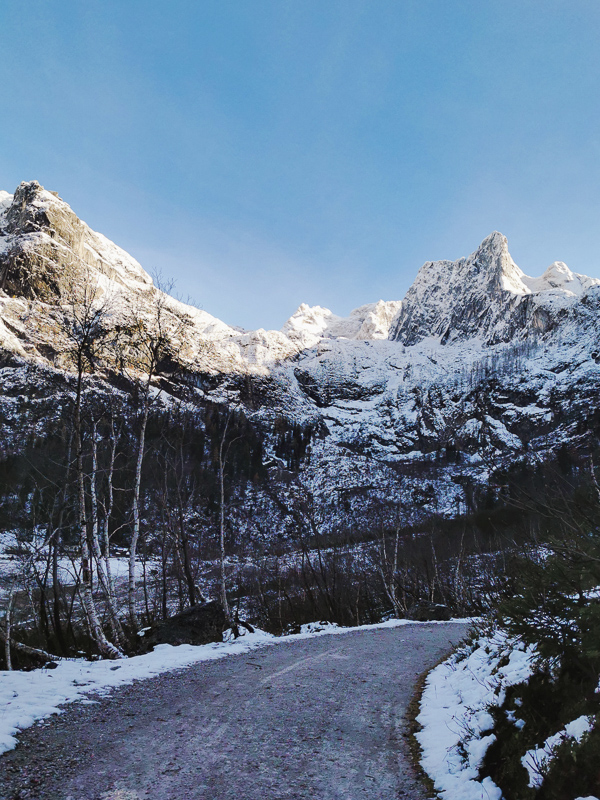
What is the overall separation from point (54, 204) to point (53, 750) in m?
237

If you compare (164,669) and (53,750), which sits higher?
(53,750)

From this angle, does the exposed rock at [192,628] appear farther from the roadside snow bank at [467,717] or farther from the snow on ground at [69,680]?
the roadside snow bank at [467,717]

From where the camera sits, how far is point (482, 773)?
4.36 metres

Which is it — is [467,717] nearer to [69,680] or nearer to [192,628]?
[69,680]

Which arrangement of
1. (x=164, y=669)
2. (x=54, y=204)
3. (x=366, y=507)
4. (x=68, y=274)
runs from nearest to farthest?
(x=164, y=669) < (x=366, y=507) < (x=68, y=274) < (x=54, y=204)

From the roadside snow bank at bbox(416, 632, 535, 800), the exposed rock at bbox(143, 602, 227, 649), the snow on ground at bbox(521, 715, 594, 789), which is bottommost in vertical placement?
the exposed rock at bbox(143, 602, 227, 649)

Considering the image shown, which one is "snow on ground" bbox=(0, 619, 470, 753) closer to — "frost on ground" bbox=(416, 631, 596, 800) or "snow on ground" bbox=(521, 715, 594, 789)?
"frost on ground" bbox=(416, 631, 596, 800)

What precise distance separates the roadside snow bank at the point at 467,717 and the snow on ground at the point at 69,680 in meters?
4.85

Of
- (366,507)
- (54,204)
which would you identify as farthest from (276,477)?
(54,204)

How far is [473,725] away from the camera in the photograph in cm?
552

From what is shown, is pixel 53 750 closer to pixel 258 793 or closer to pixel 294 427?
pixel 258 793

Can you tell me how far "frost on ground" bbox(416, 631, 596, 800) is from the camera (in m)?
3.78

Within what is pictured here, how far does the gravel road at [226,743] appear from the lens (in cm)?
421

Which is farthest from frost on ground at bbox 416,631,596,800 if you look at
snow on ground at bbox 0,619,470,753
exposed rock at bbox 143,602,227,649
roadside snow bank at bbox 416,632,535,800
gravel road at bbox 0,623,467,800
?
exposed rock at bbox 143,602,227,649
